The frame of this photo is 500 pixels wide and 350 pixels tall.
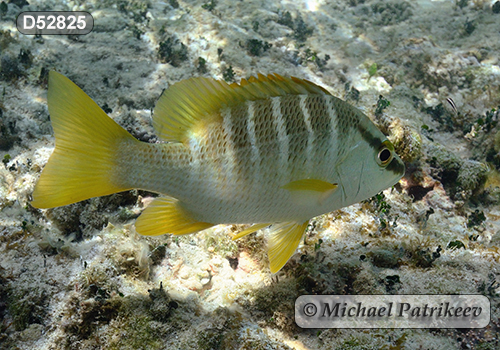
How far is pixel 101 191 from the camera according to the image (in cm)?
160

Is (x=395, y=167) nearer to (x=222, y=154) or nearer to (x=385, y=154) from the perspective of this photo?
(x=385, y=154)

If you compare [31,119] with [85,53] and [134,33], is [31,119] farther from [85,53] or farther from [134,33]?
[134,33]

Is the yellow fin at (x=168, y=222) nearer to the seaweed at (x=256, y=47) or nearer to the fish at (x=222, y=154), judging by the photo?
the fish at (x=222, y=154)

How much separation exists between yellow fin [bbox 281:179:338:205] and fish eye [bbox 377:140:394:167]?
316mm

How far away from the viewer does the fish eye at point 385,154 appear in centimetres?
175

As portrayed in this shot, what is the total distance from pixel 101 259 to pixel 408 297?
2.78 meters

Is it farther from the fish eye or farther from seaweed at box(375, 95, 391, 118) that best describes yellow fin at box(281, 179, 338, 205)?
seaweed at box(375, 95, 391, 118)

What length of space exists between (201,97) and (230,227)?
7.04 feet

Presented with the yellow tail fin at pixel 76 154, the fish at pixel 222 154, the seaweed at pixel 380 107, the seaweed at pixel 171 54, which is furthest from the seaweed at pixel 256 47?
the yellow tail fin at pixel 76 154

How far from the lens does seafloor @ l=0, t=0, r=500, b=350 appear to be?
7.73 ft

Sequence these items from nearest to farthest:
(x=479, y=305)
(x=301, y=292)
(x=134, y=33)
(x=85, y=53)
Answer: (x=479, y=305), (x=301, y=292), (x=85, y=53), (x=134, y=33)

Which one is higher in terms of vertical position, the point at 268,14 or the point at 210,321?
the point at 268,14

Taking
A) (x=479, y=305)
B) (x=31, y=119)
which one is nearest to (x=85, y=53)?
(x=31, y=119)

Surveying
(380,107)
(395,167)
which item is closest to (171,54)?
(380,107)
